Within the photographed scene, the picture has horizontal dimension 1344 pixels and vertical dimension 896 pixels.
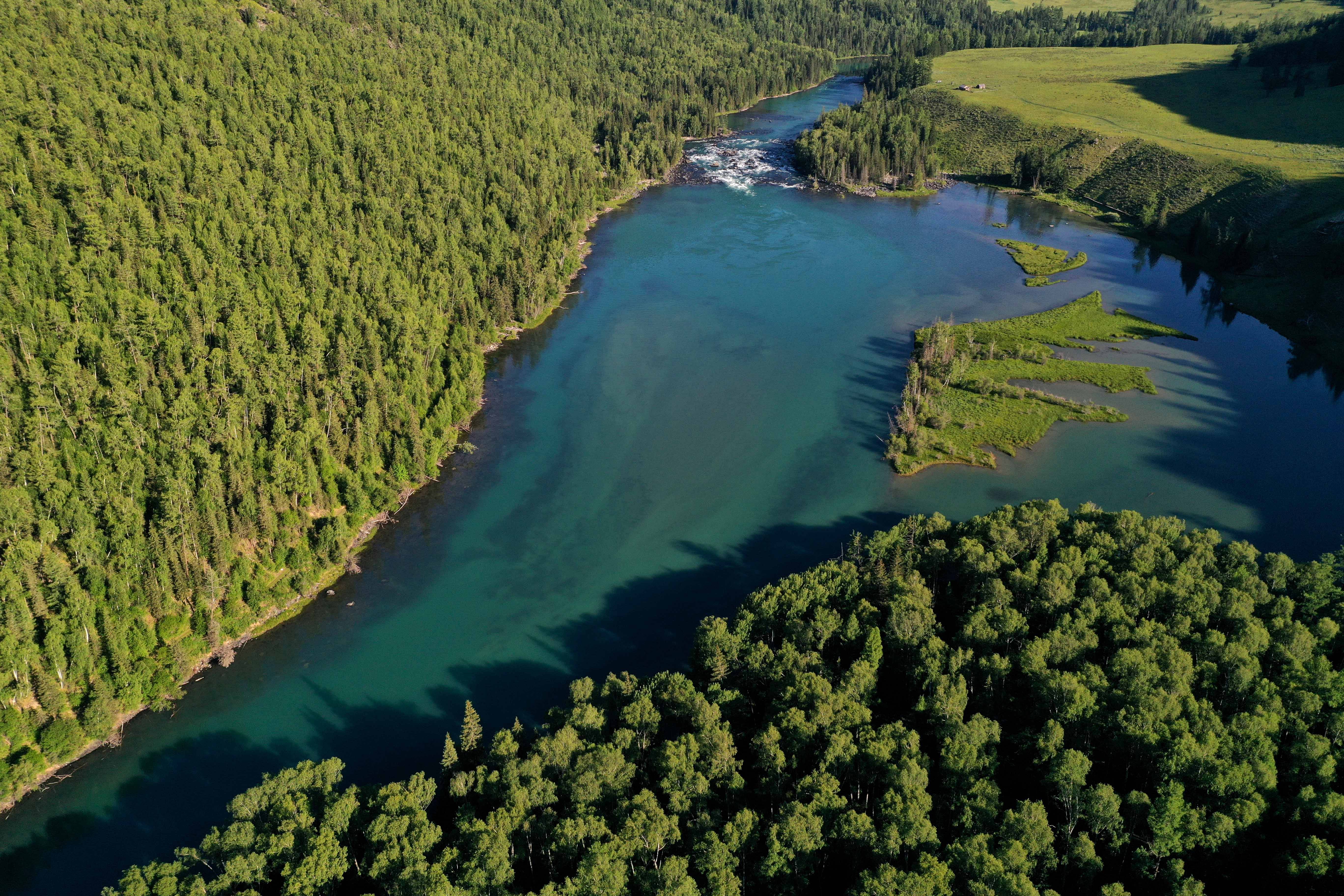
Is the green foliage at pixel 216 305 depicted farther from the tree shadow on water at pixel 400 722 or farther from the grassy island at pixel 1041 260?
the grassy island at pixel 1041 260

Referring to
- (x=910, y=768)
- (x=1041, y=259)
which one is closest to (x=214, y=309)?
Result: (x=910, y=768)

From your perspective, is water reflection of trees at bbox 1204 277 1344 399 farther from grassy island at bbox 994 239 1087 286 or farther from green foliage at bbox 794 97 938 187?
green foliage at bbox 794 97 938 187

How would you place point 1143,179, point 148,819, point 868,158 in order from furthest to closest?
point 868,158, point 1143,179, point 148,819

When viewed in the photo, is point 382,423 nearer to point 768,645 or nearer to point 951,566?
point 768,645

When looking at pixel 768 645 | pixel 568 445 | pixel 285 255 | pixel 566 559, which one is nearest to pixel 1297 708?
pixel 768 645

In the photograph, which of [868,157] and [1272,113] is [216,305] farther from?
[1272,113]

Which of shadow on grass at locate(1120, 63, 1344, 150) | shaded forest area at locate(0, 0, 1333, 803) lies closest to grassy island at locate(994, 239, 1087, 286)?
shadow on grass at locate(1120, 63, 1344, 150)

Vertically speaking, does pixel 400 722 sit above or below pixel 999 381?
below
